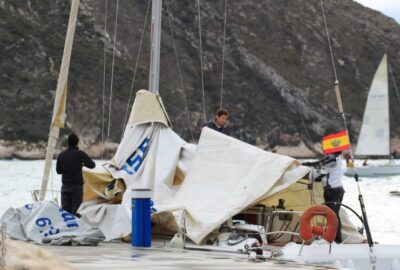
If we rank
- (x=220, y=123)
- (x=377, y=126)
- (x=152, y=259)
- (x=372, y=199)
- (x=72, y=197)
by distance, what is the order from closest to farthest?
(x=152, y=259)
(x=72, y=197)
(x=220, y=123)
(x=372, y=199)
(x=377, y=126)

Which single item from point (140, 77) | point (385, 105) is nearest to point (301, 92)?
point (140, 77)

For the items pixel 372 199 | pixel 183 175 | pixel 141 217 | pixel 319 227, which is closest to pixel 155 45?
pixel 183 175

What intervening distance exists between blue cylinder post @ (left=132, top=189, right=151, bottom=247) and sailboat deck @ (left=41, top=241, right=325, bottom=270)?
0.15 metres

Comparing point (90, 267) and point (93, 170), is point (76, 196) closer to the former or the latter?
point (93, 170)

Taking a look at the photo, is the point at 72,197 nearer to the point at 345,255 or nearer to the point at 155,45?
the point at 155,45

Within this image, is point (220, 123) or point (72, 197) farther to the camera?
point (220, 123)

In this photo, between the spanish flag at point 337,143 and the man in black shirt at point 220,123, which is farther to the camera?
the man in black shirt at point 220,123

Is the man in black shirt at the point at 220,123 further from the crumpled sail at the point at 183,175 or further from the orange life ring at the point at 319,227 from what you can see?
the orange life ring at the point at 319,227

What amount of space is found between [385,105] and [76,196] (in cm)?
4997

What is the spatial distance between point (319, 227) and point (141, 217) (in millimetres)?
1972

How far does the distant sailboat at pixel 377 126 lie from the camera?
59875mm

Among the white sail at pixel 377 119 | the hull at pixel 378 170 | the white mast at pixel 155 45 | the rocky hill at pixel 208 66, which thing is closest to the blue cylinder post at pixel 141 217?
the white mast at pixel 155 45

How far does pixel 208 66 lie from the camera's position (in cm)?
13812

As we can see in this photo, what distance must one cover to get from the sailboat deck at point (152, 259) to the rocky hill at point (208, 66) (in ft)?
315
